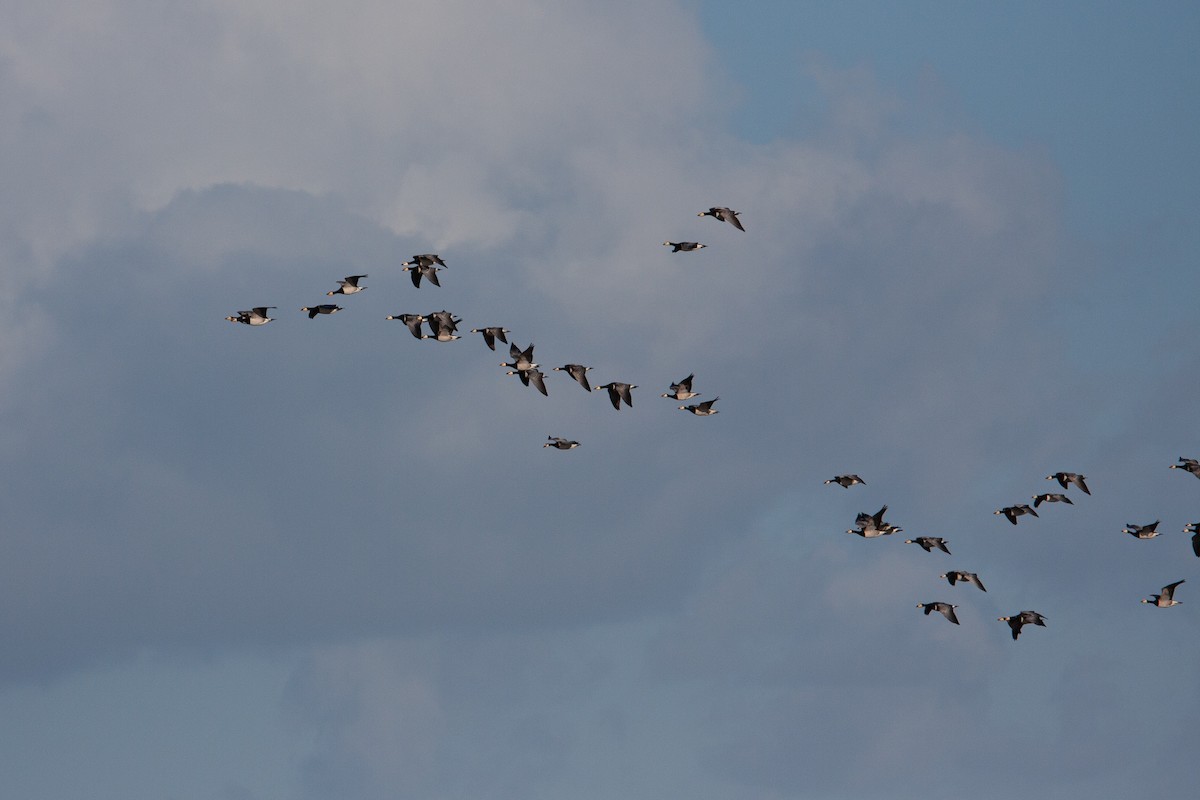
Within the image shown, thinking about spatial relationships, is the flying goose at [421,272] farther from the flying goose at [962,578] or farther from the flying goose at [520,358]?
the flying goose at [962,578]

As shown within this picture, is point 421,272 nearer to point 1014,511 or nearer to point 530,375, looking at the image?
point 530,375

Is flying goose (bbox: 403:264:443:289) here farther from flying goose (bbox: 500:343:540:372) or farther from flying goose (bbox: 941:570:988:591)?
flying goose (bbox: 941:570:988:591)

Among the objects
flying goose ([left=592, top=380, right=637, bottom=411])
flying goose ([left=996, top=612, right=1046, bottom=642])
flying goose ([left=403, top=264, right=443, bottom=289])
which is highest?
flying goose ([left=403, top=264, right=443, bottom=289])

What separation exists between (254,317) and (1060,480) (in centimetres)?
3809

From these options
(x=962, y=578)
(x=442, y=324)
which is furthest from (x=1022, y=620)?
(x=442, y=324)

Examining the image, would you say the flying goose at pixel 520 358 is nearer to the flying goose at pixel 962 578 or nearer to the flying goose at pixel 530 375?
the flying goose at pixel 530 375

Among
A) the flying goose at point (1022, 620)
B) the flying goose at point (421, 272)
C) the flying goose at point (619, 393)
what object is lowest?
the flying goose at point (1022, 620)

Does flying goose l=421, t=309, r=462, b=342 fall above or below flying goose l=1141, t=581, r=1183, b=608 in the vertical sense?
above

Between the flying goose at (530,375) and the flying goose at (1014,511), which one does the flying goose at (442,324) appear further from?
the flying goose at (1014,511)

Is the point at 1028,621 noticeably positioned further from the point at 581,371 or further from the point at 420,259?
the point at 420,259

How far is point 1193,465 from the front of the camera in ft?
270

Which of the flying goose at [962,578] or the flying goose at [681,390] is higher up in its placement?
Answer: the flying goose at [681,390]

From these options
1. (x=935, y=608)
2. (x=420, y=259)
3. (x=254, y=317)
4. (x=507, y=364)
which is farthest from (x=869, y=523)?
(x=254, y=317)

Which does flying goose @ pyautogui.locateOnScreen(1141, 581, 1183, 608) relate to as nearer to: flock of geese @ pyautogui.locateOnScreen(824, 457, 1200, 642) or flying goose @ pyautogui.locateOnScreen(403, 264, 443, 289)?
flock of geese @ pyautogui.locateOnScreen(824, 457, 1200, 642)
